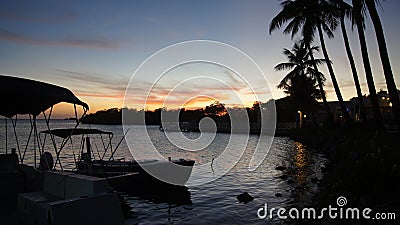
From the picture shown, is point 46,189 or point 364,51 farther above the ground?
point 364,51

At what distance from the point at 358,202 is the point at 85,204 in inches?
263

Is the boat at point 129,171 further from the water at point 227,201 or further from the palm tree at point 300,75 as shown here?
the palm tree at point 300,75

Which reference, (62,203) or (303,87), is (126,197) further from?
(303,87)

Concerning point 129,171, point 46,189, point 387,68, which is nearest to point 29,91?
point 46,189

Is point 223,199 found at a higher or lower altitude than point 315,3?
lower

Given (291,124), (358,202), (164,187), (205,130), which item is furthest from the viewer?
(205,130)

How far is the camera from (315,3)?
32.0 m

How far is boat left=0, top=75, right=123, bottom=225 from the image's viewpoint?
240 inches

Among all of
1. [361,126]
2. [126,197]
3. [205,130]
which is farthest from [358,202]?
[205,130]

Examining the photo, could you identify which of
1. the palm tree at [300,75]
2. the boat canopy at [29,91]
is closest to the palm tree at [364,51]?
the boat canopy at [29,91]

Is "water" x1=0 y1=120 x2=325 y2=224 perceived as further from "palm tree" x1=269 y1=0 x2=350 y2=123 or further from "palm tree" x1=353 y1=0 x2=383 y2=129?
"palm tree" x1=269 y1=0 x2=350 y2=123

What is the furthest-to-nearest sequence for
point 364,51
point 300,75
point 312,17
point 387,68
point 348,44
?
1. point 300,75
2. point 312,17
3. point 348,44
4. point 364,51
5. point 387,68

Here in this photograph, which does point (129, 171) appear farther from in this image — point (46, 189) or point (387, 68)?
point (387, 68)

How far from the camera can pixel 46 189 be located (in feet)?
28.5
